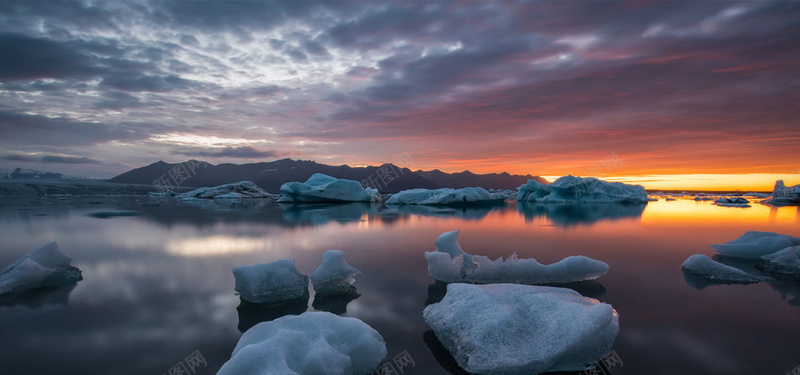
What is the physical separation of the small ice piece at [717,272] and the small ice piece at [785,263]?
76cm

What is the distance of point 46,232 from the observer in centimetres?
1035

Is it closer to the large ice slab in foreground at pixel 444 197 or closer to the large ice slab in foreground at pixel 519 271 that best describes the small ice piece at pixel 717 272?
the large ice slab in foreground at pixel 519 271

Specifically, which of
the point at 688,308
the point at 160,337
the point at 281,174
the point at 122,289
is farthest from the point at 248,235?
the point at 281,174

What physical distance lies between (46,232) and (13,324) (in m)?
9.75

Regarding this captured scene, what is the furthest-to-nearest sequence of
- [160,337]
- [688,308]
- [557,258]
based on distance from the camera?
[557,258] → [688,308] → [160,337]

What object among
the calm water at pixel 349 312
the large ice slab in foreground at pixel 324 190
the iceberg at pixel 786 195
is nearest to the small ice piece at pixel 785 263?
the calm water at pixel 349 312

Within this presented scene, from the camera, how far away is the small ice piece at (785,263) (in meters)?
5.38

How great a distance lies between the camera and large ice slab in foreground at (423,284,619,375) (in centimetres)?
252

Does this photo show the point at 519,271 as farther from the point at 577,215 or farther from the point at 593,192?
the point at 593,192

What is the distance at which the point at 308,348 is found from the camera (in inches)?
99.3

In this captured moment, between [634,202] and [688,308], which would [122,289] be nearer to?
[688,308]

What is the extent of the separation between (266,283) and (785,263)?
8032 millimetres

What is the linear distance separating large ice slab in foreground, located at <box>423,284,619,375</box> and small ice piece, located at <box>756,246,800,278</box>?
4915 mm

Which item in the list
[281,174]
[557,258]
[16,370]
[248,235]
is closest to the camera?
[16,370]
